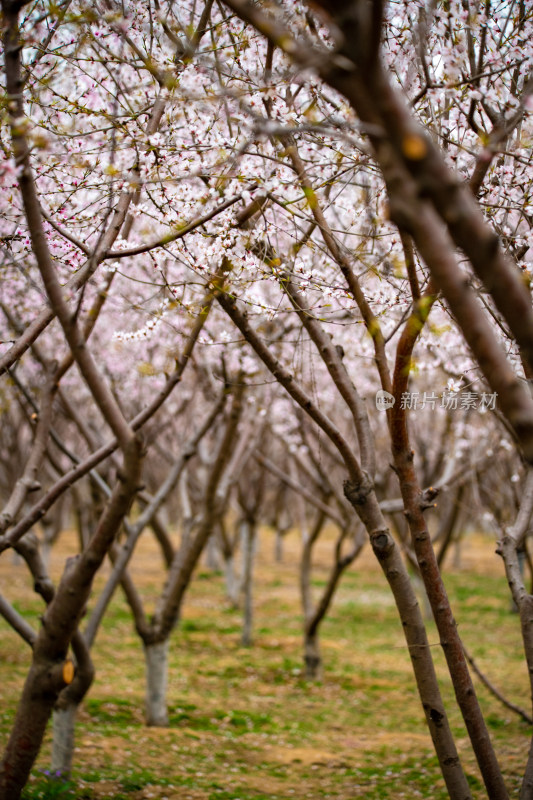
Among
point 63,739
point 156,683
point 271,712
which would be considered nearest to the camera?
point 63,739

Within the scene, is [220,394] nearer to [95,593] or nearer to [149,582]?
[95,593]

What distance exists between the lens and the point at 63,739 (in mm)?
6180

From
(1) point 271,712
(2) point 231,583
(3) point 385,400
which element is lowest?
(1) point 271,712

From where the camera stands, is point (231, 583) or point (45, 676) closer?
point (45, 676)

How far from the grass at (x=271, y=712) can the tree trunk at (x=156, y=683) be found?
21 cm

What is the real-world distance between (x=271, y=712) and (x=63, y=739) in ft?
12.8

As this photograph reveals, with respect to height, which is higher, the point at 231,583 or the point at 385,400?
the point at 231,583

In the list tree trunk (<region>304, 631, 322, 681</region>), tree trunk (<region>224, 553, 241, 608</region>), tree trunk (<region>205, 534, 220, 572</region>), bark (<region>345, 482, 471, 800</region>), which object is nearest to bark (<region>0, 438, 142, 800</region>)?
bark (<region>345, 482, 471, 800</region>)

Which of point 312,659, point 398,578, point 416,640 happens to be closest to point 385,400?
point 398,578

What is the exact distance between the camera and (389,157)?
2156mm

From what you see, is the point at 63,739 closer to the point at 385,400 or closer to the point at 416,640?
the point at 416,640

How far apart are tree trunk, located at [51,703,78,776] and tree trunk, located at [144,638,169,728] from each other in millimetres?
2240

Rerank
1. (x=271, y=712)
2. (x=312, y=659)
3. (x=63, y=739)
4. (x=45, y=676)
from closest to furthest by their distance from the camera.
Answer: (x=45, y=676) < (x=63, y=739) < (x=271, y=712) < (x=312, y=659)

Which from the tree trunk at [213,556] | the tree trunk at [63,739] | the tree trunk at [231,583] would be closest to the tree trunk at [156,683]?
the tree trunk at [63,739]
